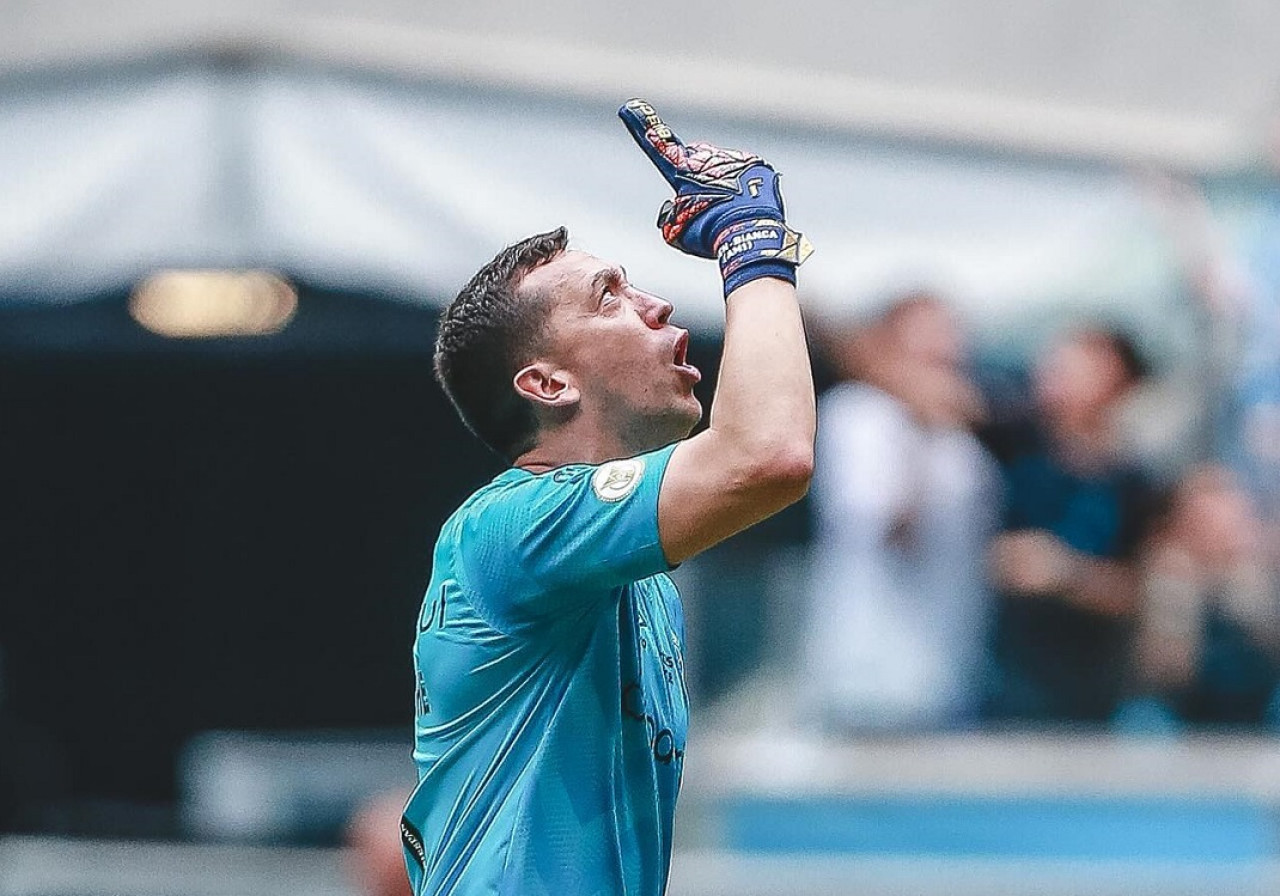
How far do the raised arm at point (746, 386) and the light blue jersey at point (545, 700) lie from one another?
6cm

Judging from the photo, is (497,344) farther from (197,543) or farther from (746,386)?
(197,543)

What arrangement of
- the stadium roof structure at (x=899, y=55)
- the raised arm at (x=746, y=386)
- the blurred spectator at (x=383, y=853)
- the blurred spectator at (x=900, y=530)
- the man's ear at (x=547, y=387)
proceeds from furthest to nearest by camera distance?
the stadium roof structure at (x=899, y=55)
the blurred spectator at (x=900, y=530)
the blurred spectator at (x=383, y=853)
the man's ear at (x=547, y=387)
the raised arm at (x=746, y=386)

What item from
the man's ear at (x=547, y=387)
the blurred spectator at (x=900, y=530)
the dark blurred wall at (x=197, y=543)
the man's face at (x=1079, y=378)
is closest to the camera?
the man's ear at (x=547, y=387)

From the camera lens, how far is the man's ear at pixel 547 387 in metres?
3.37

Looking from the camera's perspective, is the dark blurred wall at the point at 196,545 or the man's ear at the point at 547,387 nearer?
the man's ear at the point at 547,387

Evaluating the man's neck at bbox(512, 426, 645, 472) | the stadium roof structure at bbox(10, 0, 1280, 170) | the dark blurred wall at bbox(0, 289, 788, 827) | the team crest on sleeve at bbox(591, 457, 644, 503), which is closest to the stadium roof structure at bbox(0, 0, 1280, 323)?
the stadium roof structure at bbox(10, 0, 1280, 170)

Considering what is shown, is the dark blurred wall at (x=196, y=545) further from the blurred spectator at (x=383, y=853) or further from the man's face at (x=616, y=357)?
the man's face at (x=616, y=357)

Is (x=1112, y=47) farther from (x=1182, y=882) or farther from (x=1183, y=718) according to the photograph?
(x=1182, y=882)

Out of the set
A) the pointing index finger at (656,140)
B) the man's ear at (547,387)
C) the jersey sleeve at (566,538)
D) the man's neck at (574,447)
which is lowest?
the jersey sleeve at (566,538)

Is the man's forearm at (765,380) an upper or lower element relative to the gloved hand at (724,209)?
lower

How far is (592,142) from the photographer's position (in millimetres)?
8328

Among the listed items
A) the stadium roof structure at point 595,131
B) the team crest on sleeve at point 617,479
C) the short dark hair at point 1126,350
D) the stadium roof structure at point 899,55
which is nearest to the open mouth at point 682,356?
the team crest on sleeve at point 617,479

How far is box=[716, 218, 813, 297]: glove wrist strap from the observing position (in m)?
3.26

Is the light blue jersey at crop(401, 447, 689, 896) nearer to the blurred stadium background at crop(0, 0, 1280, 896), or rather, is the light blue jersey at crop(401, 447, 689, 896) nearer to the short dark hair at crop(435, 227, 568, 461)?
the short dark hair at crop(435, 227, 568, 461)
